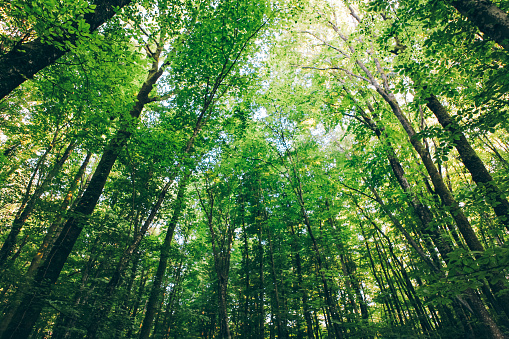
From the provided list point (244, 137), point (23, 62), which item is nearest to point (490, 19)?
point (244, 137)

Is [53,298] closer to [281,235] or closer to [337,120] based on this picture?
[281,235]

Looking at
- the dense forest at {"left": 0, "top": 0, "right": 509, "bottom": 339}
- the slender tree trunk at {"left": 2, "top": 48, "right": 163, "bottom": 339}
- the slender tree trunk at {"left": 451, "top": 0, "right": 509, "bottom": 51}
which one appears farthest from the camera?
the slender tree trunk at {"left": 2, "top": 48, "right": 163, "bottom": 339}

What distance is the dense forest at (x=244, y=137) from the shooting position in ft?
11.6

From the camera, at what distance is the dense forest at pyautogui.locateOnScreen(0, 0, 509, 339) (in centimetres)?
353

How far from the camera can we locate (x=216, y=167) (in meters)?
7.68

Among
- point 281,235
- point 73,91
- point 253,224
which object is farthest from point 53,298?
point 281,235

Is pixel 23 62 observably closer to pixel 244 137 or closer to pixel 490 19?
pixel 244 137

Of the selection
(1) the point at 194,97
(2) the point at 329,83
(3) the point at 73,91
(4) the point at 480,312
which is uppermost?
(2) the point at 329,83

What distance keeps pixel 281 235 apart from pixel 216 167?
630 cm

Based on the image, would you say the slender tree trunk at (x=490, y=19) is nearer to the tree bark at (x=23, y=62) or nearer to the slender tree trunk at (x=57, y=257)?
the tree bark at (x=23, y=62)

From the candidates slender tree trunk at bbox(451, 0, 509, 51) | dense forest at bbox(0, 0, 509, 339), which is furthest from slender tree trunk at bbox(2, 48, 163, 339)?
slender tree trunk at bbox(451, 0, 509, 51)

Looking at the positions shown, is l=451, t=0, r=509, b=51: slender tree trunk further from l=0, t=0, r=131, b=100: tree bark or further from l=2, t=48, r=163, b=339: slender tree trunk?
l=2, t=48, r=163, b=339: slender tree trunk

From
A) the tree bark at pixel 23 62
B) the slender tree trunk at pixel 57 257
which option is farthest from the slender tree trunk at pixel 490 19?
the slender tree trunk at pixel 57 257

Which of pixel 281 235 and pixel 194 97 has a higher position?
pixel 194 97
